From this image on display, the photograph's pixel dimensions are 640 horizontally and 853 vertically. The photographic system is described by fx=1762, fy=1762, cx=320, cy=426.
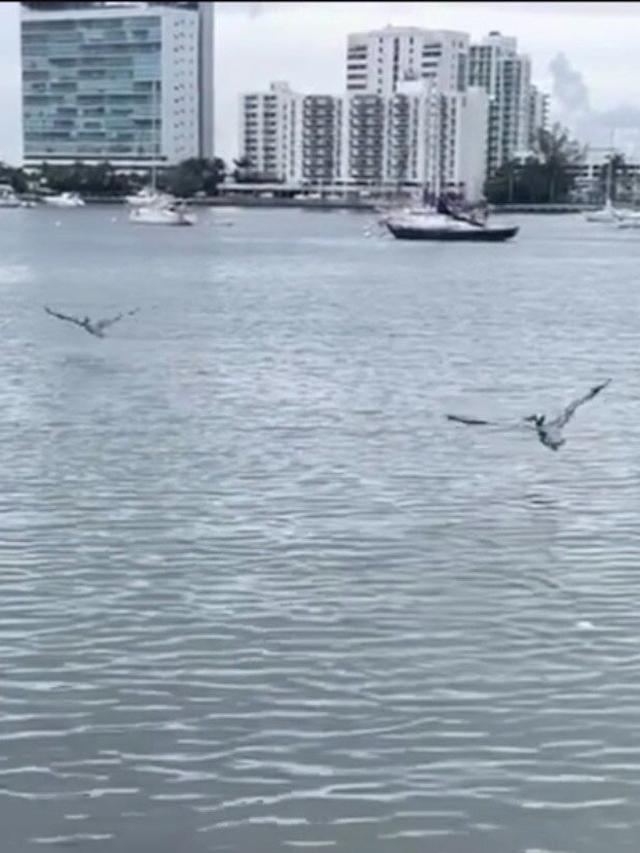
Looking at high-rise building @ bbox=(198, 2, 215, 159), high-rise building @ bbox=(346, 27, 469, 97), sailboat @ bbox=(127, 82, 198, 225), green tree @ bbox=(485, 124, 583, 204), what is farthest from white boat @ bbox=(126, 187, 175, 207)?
green tree @ bbox=(485, 124, 583, 204)

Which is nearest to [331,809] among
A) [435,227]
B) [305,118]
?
[435,227]

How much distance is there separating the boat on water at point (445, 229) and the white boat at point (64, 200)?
108 feet

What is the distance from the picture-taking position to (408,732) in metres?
5.36

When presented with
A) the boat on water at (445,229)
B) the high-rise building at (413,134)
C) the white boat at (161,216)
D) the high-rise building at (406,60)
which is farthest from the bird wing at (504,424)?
the high-rise building at (406,60)

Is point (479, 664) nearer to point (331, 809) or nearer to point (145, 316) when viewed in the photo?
point (331, 809)

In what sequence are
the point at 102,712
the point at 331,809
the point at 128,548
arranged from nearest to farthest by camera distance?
the point at 331,809
the point at 102,712
the point at 128,548

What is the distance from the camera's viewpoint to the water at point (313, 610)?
4855 millimetres

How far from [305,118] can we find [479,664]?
291 ft

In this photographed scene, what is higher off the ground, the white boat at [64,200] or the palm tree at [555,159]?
the palm tree at [555,159]

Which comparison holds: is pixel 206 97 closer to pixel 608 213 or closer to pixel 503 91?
pixel 608 213

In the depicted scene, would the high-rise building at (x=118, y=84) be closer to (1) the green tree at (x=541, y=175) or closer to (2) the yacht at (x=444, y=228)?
(2) the yacht at (x=444, y=228)

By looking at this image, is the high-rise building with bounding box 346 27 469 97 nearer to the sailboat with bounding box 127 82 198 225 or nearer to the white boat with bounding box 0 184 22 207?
the sailboat with bounding box 127 82 198 225

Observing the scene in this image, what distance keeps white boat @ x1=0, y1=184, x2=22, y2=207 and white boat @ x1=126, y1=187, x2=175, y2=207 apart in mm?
5002

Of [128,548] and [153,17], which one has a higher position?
[153,17]
